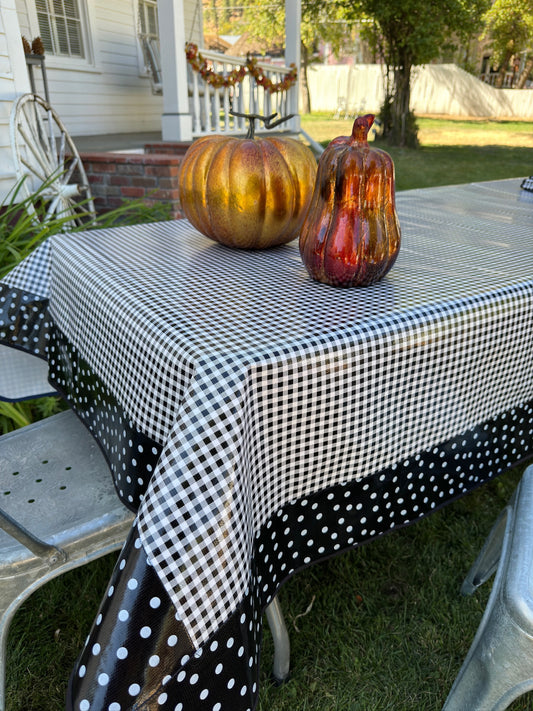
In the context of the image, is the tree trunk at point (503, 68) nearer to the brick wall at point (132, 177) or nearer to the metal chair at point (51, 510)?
the brick wall at point (132, 177)

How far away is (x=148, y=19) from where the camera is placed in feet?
24.1

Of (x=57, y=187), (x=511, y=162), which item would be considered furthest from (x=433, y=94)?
(x=57, y=187)

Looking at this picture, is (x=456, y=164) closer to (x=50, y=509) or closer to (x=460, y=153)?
(x=460, y=153)

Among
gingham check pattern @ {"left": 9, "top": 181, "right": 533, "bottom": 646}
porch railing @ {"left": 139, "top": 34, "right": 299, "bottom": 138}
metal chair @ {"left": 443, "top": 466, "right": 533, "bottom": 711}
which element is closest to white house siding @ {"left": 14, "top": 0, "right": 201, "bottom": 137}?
porch railing @ {"left": 139, "top": 34, "right": 299, "bottom": 138}

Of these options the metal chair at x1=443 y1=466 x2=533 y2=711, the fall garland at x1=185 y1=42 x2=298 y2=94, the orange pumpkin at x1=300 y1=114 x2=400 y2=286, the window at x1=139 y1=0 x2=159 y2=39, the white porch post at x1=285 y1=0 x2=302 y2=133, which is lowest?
the metal chair at x1=443 y1=466 x2=533 y2=711

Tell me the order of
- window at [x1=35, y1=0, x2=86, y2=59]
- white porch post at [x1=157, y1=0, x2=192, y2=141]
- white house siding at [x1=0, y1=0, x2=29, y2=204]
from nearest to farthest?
white house siding at [x1=0, y1=0, x2=29, y2=204]
white porch post at [x1=157, y1=0, x2=192, y2=141]
window at [x1=35, y1=0, x2=86, y2=59]

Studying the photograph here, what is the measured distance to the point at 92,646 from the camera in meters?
0.66

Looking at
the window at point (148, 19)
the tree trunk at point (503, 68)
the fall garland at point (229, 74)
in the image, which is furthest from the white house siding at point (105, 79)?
the tree trunk at point (503, 68)

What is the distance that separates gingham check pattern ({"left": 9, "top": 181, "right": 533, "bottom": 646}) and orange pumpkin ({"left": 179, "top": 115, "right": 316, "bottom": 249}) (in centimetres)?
6

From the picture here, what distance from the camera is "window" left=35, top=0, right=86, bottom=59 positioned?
18.4 feet

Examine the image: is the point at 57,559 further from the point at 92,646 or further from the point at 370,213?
the point at 370,213

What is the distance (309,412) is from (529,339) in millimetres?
531

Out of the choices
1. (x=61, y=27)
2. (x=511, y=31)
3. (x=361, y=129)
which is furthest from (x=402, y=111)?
(x=511, y=31)

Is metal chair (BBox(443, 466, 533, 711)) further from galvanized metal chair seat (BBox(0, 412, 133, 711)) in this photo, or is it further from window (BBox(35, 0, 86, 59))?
window (BBox(35, 0, 86, 59))
